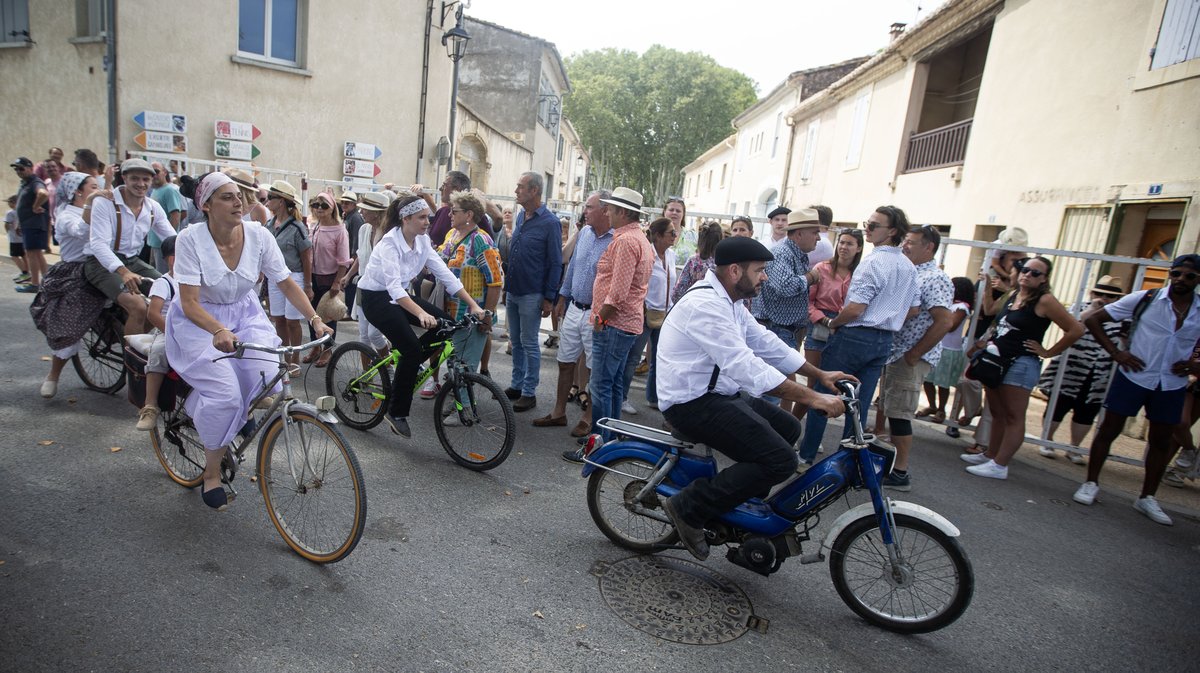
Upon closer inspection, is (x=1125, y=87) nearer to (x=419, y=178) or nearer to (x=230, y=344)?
(x=230, y=344)

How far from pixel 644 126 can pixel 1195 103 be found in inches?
1645

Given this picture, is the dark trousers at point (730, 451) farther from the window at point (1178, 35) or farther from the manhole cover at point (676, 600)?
the window at point (1178, 35)

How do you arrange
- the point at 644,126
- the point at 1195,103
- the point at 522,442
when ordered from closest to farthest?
the point at 522,442 → the point at 1195,103 → the point at 644,126

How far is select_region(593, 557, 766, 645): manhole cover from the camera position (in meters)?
3.04

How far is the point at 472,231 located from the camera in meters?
5.76

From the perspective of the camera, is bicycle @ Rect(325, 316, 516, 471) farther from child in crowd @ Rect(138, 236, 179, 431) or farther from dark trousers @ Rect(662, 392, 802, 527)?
dark trousers @ Rect(662, 392, 802, 527)

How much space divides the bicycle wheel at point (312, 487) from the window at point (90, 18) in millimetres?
13530

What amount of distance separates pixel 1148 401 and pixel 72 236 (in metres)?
8.53

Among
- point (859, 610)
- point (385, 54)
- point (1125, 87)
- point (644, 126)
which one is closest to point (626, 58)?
point (644, 126)

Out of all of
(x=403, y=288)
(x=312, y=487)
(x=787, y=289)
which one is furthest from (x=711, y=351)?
(x=403, y=288)

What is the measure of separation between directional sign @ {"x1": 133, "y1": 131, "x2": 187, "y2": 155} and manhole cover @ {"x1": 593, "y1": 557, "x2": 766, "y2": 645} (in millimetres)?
13281

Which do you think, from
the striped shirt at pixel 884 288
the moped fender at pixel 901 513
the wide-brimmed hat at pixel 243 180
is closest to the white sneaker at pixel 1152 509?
the striped shirt at pixel 884 288

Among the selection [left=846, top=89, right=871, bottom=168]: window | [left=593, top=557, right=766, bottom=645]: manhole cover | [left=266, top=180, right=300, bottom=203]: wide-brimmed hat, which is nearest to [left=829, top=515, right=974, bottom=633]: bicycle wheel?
[left=593, top=557, right=766, bottom=645]: manhole cover

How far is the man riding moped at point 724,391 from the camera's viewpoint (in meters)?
3.12
